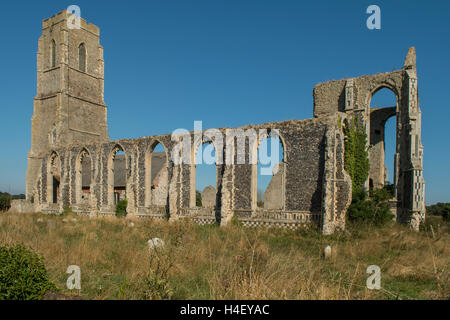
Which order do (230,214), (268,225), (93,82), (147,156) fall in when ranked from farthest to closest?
(93,82)
(147,156)
(230,214)
(268,225)

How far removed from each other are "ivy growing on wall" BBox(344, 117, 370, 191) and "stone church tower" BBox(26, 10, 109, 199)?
74.3 ft

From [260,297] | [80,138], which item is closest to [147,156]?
[80,138]

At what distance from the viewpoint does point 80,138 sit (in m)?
30.8

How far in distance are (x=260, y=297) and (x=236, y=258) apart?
5.27ft

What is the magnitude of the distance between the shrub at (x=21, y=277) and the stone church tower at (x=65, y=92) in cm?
2621

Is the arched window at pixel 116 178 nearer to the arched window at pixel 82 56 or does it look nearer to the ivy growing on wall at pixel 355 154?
the arched window at pixel 82 56

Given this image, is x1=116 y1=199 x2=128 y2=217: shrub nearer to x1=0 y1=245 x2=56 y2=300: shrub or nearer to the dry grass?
the dry grass

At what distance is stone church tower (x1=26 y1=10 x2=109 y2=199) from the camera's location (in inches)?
1180

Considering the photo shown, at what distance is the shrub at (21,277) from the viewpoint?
441 centimetres

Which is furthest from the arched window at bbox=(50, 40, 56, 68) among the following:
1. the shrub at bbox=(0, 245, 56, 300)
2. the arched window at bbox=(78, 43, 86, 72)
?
the shrub at bbox=(0, 245, 56, 300)

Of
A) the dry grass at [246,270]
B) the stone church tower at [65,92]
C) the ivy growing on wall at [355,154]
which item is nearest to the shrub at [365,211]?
the ivy growing on wall at [355,154]

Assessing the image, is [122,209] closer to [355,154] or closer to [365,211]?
[365,211]
